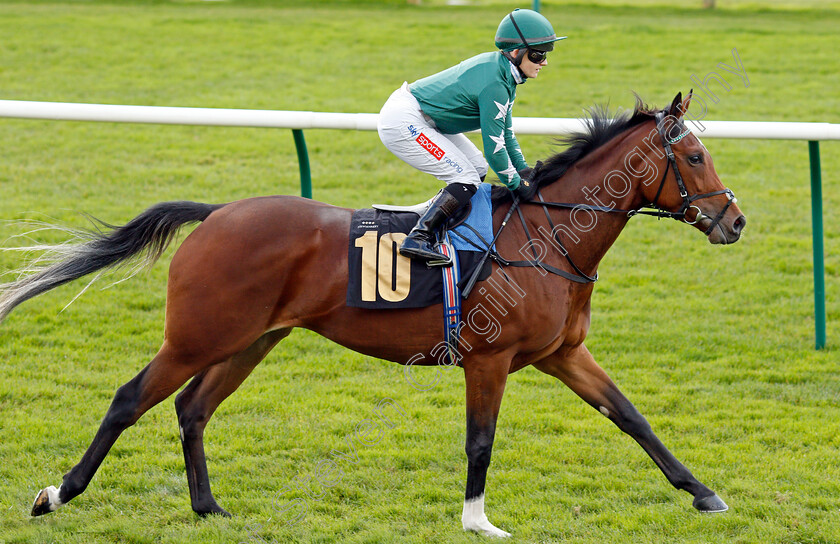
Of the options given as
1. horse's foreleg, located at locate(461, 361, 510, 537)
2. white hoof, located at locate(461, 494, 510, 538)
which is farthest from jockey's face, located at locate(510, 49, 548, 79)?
white hoof, located at locate(461, 494, 510, 538)

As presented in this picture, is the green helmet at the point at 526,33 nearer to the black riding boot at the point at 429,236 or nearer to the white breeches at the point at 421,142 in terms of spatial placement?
the white breeches at the point at 421,142

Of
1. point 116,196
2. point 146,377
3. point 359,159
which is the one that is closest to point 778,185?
point 359,159

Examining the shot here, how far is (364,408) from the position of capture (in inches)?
219

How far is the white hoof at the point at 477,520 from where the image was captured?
4.09 m

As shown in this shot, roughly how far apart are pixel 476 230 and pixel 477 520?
1.30 metres

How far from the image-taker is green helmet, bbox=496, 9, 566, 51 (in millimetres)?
4039

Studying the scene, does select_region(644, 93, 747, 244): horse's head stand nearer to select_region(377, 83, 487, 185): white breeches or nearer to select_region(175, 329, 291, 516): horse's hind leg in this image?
select_region(377, 83, 487, 185): white breeches

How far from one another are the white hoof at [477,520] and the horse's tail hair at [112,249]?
181 centimetres

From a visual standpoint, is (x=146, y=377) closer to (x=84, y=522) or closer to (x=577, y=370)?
(x=84, y=522)

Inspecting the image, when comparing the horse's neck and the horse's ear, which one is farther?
the horse's neck

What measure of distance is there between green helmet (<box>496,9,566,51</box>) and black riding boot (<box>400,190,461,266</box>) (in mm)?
723

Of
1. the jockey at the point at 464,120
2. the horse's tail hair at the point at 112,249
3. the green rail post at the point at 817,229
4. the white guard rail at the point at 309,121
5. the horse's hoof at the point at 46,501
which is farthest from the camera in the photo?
the green rail post at the point at 817,229

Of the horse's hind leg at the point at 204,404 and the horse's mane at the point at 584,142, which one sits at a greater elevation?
the horse's mane at the point at 584,142

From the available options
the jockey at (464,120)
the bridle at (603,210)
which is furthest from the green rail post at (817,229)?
the jockey at (464,120)
